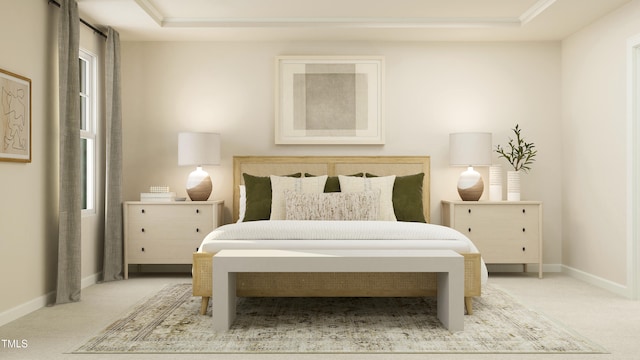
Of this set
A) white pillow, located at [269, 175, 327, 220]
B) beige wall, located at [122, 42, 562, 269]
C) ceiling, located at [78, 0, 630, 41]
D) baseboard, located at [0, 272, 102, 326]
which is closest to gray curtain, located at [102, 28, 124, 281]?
ceiling, located at [78, 0, 630, 41]

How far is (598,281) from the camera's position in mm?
5188

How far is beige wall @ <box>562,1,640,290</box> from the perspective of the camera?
15.9 feet

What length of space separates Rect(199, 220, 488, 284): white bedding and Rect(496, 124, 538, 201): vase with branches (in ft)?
6.32

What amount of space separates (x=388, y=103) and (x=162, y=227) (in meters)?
2.59

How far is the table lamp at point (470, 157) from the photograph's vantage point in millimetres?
5613

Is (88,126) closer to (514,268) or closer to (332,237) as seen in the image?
(332,237)

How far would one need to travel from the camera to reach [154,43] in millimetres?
6023

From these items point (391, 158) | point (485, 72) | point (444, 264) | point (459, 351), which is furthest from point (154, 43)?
point (459, 351)

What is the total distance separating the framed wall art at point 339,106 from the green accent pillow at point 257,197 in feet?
2.47

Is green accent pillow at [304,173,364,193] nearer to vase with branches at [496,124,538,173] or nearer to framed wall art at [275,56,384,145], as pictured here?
framed wall art at [275,56,384,145]

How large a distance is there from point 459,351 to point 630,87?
287 cm

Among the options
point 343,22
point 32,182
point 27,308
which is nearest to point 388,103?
point 343,22

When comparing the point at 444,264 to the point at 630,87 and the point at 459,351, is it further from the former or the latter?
the point at 630,87

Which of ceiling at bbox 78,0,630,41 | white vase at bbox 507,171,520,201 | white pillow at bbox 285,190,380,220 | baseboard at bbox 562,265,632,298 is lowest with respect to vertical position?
baseboard at bbox 562,265,632,298
